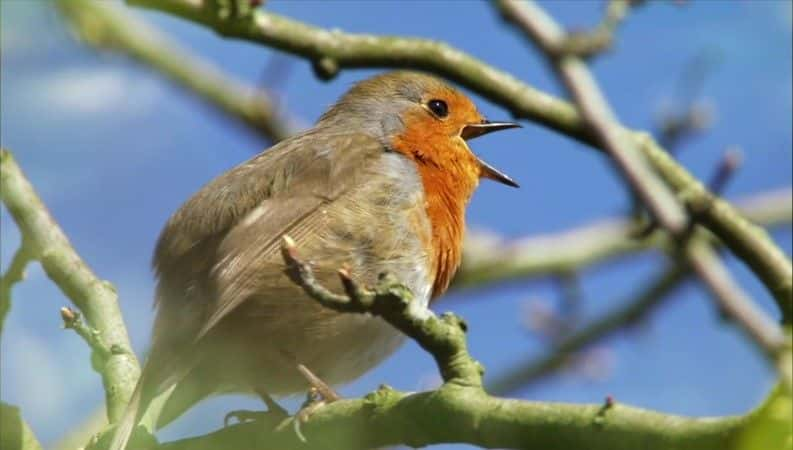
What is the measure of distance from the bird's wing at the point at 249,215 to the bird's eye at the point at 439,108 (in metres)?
0.62

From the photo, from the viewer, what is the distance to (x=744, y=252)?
3.76 meters

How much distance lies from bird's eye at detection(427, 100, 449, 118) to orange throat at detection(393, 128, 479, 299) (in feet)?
0.83

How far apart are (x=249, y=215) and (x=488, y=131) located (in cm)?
144

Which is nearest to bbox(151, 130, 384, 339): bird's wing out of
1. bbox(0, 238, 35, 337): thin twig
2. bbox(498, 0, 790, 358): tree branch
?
bbox(0, 238, 35, 337): thin twig

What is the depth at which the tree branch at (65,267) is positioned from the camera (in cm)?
411

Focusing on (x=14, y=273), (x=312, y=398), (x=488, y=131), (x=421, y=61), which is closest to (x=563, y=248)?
(x=488, y=131)

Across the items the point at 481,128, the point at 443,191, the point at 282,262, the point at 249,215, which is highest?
the point at 481,128

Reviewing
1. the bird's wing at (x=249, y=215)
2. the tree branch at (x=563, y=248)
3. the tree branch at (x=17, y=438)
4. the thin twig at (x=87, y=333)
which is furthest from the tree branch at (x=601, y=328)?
the tree branch at (x=17, y=438)

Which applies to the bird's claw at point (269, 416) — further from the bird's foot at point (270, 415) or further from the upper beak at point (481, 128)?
the upper beak at point (481, 128)

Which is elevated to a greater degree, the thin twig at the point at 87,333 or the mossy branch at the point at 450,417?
the thin twig at the point at 87,333

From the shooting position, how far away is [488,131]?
5.44 metres

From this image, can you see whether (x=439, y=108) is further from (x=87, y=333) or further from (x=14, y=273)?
(x=14, y=273)

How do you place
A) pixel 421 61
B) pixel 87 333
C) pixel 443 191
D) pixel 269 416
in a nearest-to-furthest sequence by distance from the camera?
pixel 269 416 → pixel 87 333 → pixel 421 61 → pixel 443 191

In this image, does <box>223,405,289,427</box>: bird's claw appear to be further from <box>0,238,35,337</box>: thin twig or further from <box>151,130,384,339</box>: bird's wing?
<box>0,238,35,337</box>: thin twig
